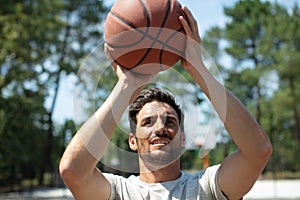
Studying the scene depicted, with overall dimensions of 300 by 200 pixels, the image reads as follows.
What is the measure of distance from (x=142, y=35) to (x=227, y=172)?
823 millimetres

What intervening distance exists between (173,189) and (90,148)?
0.49 m

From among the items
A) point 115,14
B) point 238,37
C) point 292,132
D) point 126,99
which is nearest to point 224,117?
point 126,99

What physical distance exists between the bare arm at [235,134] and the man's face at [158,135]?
252 mm

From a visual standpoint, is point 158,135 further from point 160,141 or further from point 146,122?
point 146,122

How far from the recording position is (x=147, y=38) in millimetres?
2410

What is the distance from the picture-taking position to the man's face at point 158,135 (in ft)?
7.35

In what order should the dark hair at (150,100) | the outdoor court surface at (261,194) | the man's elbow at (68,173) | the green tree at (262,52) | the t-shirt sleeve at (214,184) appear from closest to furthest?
the man's elbow at (68,173), the t-shirt sleeve at (214,184), the dark hair at (150,100), the outdoor court surface at (261,194), the green tree at (262,52)

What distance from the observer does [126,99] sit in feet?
7.20

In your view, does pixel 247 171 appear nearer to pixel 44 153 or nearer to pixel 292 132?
pixel 44 153

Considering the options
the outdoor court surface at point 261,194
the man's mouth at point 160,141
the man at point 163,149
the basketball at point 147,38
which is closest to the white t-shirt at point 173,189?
the man at point 163,149

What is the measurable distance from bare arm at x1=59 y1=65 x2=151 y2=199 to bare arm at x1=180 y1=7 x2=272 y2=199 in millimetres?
382

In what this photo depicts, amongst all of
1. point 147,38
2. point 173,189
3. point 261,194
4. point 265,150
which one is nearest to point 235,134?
point 265,150

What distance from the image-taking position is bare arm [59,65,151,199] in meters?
2.08

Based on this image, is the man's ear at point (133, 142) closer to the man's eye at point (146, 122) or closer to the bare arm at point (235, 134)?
the man's eye at point (146, 122)
